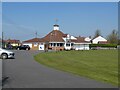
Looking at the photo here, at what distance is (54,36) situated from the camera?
97.2 m

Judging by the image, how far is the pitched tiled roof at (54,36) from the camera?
94.8 metres

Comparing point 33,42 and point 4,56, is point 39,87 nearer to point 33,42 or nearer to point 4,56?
point 4,56

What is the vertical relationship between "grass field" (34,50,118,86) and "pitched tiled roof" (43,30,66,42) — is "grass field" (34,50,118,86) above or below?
below

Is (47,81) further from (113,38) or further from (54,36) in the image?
(113,38)

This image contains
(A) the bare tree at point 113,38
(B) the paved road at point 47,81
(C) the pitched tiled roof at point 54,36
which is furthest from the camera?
(A) the bare tree at point 113,38

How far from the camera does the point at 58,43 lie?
94.0 metres

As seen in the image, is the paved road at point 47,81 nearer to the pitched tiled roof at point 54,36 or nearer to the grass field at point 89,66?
the grass field at point 89,66

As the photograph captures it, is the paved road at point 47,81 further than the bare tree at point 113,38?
No

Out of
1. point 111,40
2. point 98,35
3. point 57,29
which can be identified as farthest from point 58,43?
point 98,35

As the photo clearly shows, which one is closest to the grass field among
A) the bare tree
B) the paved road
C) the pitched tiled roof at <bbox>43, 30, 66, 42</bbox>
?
the paved road

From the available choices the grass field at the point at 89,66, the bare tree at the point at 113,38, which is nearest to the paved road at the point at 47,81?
the grass field at the point at 89,66

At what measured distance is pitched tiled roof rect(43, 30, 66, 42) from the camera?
94.8m

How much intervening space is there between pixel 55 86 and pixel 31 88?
1048mm

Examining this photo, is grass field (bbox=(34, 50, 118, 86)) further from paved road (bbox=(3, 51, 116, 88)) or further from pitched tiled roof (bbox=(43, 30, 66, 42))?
pitched tiled roof (bbox=(43, 30, 66, 42))
